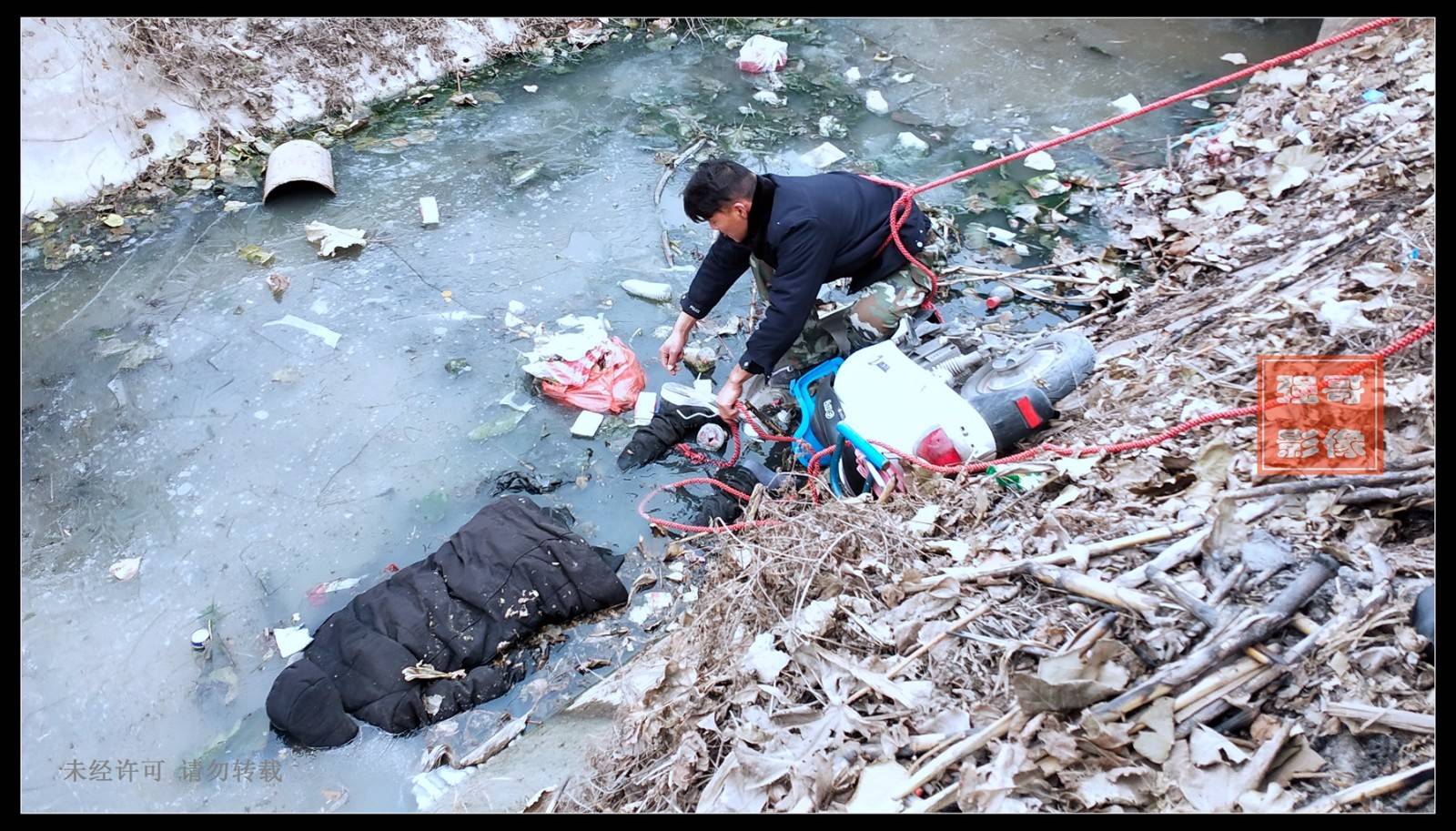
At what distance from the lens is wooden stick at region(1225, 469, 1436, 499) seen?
2.36m

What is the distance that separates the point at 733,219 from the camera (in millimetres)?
3506

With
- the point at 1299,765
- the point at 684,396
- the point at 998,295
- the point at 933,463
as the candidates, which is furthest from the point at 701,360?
the point at 1299,765

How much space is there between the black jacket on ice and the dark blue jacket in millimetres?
1140

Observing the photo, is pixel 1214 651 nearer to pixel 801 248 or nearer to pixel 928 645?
pixel 928 645

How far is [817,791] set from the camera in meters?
2.12

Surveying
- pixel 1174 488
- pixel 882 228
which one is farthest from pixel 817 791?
pixel 882 228

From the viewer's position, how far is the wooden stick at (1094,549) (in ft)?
8.09

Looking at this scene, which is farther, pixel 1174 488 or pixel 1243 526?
pixel 1174 488

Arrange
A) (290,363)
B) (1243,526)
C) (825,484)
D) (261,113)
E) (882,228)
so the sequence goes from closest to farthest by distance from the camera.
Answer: (1243,526) < (825,484) < (882,228) < (290,363) < (261,113)

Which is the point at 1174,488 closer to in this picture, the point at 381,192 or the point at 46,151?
the point at 381,192

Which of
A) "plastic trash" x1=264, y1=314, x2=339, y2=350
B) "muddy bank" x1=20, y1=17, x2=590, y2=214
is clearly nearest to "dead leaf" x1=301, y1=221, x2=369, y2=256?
"plastic trash" x1=264, y1=314, x2=339, y2=350

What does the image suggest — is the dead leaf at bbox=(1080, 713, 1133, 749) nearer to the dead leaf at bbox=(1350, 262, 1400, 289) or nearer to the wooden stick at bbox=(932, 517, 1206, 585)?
the wooden stick at bbox=(932, 517, 1206, 585)
